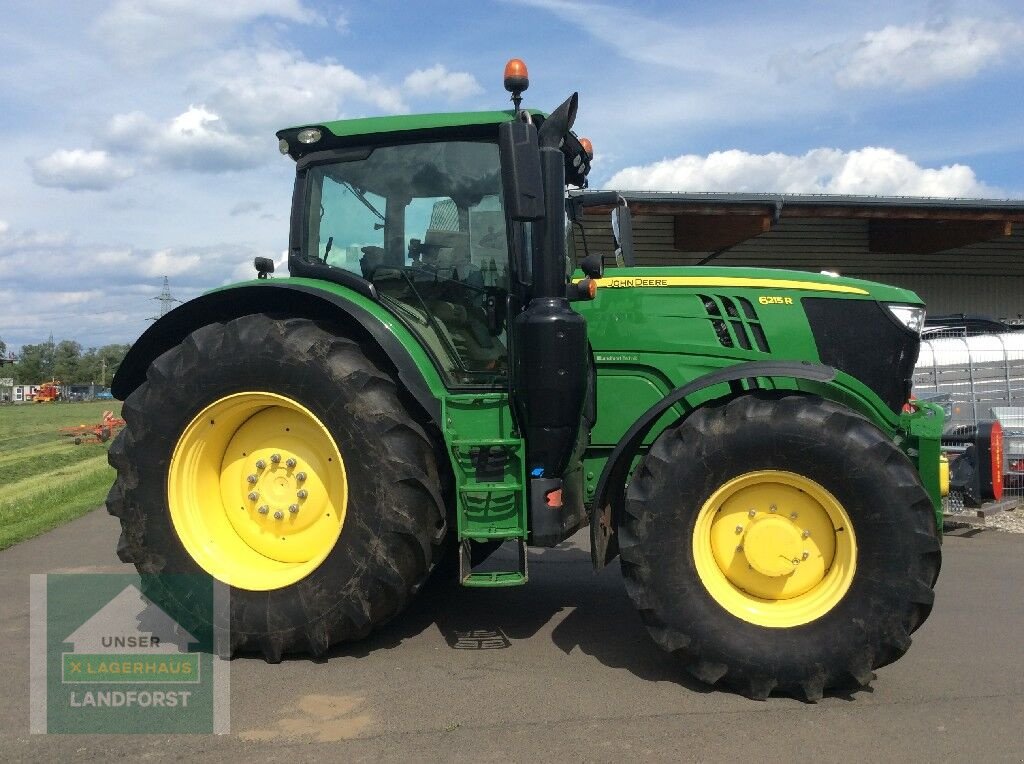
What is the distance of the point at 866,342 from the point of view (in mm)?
4109

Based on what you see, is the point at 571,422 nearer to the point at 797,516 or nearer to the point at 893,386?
the point at 797,516

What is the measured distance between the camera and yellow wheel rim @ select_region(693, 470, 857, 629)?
362cm

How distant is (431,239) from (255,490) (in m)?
1.52

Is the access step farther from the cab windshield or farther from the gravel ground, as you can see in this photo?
the gravel ground

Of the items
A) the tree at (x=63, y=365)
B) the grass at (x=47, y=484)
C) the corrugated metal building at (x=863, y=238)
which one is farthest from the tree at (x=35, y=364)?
the corrugated metal building at (x=863, y=238)

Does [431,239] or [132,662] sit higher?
[431,239]

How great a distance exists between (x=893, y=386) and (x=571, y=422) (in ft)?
5.06

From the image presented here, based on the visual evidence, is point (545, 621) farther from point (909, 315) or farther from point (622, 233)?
point (909, 315)

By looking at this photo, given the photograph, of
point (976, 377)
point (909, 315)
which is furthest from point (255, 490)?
point (976, 377)

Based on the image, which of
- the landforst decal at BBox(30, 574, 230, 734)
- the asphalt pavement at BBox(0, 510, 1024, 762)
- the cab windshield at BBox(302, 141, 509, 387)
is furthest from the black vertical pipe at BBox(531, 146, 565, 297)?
the landforst decal at BBox(30, 574, 230, 734)

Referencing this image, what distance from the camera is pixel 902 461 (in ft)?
11.5

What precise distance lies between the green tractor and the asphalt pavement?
0.69 ft

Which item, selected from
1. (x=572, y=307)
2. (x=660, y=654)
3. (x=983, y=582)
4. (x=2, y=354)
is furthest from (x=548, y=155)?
(x=2, y=354)

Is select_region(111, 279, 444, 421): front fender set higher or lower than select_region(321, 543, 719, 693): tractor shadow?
higher
